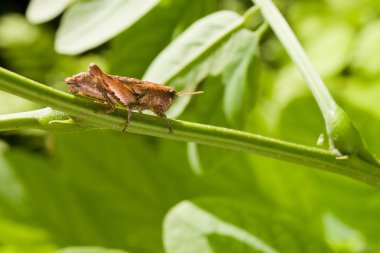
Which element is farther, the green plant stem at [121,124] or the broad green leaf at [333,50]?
the broad green leaf at [333,50]

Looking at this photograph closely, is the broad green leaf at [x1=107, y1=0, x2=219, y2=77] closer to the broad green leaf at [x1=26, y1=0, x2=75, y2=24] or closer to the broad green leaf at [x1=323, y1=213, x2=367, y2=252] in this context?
the broad green leaf at [x1=26, y1=0, x2=75, y2=24]

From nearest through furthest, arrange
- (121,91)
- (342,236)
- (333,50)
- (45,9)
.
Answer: (121,91)
(45,9)
(342,236)
(333,50)

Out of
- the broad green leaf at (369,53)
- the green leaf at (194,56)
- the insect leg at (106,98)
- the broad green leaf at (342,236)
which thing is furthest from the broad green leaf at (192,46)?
the broad green leaf at (369,53)

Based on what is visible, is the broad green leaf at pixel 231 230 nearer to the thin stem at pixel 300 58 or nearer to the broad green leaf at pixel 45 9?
the thin stem at pixel 300 58

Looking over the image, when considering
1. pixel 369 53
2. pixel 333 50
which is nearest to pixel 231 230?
pixel 369 53

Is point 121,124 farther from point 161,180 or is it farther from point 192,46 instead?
point 161,180

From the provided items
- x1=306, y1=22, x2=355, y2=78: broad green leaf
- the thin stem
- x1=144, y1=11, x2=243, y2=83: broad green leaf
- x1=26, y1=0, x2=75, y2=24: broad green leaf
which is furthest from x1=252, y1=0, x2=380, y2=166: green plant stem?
x1=306, y1=22, x2=355, y2=78: broad green leaf

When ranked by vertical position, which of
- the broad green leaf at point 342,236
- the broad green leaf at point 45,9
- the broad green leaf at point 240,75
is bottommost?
the broad green leaf at point 342,236
